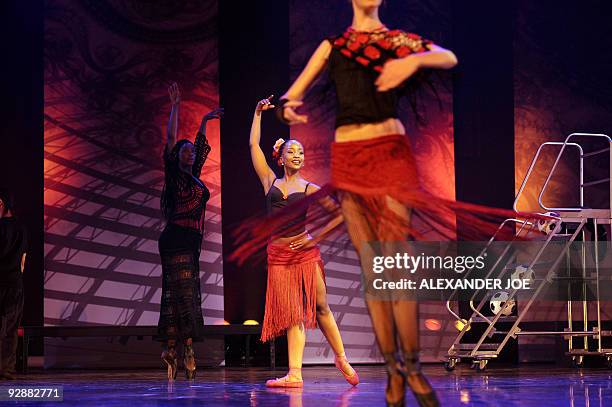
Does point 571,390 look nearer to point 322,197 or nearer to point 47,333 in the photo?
point 322,197

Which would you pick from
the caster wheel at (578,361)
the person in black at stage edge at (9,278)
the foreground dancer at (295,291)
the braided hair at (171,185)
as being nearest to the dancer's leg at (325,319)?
the foreground dancer at (295,291)

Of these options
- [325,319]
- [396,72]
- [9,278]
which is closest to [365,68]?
[396,72]

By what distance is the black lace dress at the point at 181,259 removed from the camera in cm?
644

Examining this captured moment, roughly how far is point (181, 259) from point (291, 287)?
1.13m

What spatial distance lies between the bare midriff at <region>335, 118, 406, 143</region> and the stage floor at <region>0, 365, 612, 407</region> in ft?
5.17

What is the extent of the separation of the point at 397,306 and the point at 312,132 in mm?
5797

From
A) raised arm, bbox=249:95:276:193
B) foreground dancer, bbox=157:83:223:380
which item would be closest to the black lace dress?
foreground dancer, bbox=157:83:223:380

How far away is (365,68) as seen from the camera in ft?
9.92

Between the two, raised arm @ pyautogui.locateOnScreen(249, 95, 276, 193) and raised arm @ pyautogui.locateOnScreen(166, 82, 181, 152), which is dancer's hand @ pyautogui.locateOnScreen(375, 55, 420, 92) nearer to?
raised arm @ pyautogui.locateOnScreen(249, 95, 276, 193)

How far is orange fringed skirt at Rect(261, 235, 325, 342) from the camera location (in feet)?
18.4

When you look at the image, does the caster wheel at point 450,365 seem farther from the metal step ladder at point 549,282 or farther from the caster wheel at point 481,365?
the caster wheel at point 481,365

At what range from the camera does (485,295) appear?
8.04 metres

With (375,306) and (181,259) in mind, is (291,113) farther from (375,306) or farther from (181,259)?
(181,259)

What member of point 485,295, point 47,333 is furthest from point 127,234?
point 485,295
